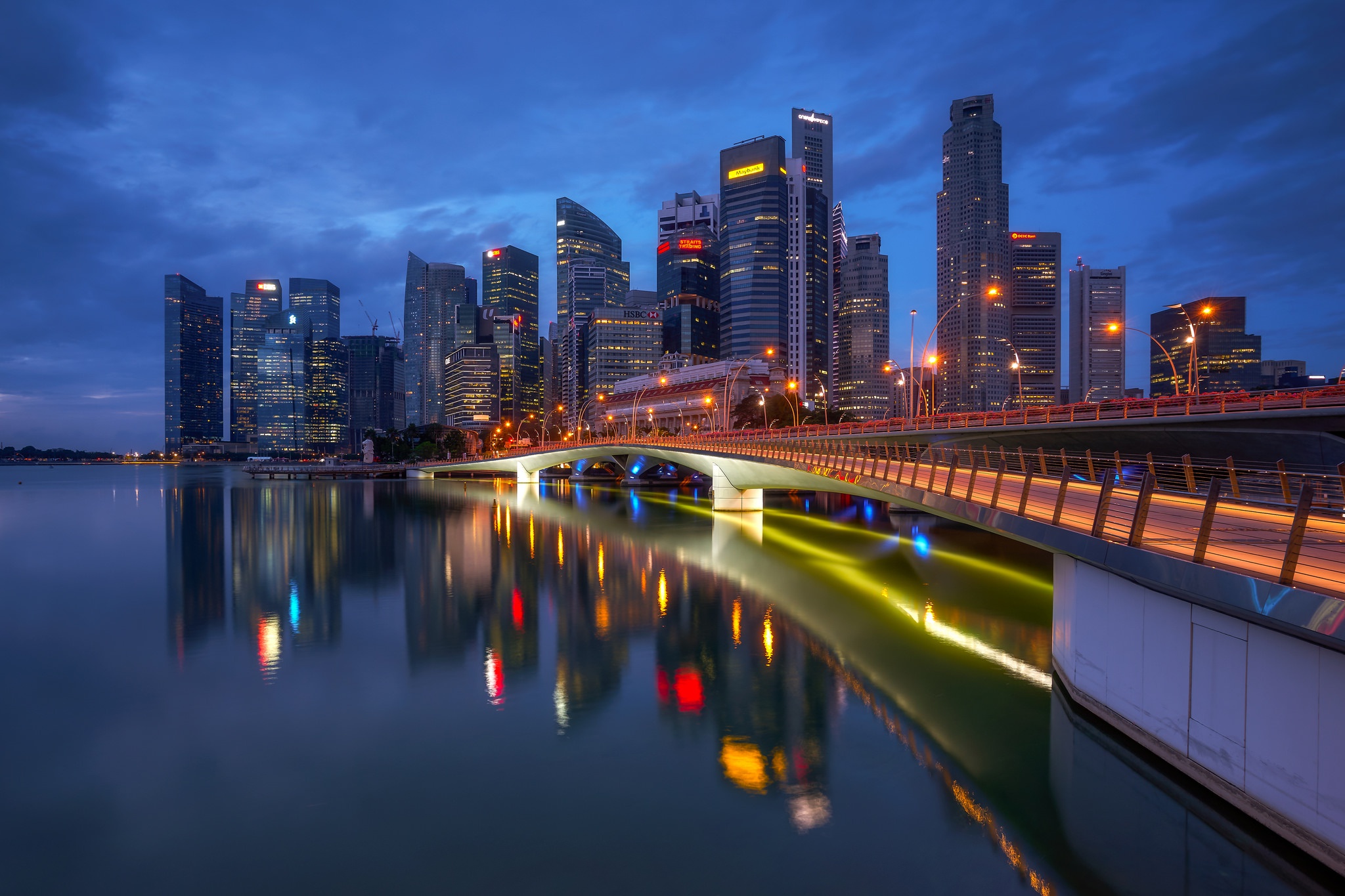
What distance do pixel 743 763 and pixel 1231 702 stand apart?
7534 mm

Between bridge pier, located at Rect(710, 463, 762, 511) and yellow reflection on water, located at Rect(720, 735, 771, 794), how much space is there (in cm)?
4661

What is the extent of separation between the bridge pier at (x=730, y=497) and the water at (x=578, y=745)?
27788mm

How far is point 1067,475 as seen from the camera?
1473 cm

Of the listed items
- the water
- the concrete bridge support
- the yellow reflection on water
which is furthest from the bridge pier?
the concrete bridge support

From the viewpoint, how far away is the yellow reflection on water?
12.3 m

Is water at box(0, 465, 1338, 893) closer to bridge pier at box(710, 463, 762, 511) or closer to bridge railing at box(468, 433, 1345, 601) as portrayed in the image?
bridge railing at box(468, 433, 1345, 601)

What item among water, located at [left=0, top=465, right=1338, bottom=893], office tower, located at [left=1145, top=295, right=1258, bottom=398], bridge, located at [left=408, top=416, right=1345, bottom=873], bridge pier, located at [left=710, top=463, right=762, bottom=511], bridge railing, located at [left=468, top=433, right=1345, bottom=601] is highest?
office tower, located at [left=1145, top=295, right=1258, bottom=398]

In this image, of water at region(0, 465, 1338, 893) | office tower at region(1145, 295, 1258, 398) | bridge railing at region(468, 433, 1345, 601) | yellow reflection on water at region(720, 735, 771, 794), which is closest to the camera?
bridge railing at region(468, 433, 1345, 601)

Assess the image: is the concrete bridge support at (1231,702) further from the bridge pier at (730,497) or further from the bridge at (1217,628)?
the bridge pier at (730,497)

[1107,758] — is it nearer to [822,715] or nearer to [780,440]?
[822,715]

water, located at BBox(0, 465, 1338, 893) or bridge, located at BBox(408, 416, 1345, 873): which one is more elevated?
bridge, located at BBox(408, 416, 1345, 873)

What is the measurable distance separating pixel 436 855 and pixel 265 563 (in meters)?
33.2

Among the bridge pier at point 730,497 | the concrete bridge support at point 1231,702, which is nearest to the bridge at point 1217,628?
the concrete bridge support at point 1231,702

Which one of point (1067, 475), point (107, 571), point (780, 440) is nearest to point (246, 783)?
point (1067, 475)
